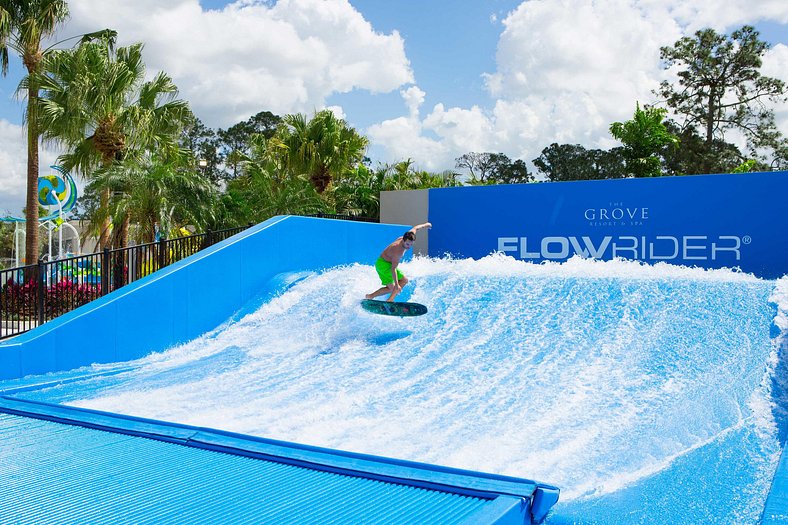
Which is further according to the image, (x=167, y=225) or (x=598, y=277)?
(x=167, y=225)

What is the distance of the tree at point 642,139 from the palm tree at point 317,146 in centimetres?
1125

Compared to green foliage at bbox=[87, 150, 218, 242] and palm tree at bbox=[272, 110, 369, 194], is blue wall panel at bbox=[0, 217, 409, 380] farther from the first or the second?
palm tree at bbox=[272, 110, 369, 194]

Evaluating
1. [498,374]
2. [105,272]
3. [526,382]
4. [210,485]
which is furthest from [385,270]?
[210,485]

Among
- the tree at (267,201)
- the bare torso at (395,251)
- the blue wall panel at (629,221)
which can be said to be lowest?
the bare torso at (395,251)

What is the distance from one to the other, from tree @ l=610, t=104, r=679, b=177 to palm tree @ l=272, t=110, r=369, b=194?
11.3 metres

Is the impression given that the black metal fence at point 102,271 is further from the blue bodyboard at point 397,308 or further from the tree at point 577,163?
the tree at point 577,163

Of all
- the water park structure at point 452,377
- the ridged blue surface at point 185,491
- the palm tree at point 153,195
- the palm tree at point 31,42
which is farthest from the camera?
the palm tree at point 31,42

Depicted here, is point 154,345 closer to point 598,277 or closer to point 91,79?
point 598,277

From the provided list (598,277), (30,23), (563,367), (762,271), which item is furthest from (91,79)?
Answer: (762,271)

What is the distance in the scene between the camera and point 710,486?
4.46 metres

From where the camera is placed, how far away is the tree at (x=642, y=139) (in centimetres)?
2650

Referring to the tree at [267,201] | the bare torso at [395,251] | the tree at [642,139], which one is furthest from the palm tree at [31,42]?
the tree at [642,139]

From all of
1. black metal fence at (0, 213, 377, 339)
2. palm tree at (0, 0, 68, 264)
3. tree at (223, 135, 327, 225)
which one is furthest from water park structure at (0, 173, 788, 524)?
palm tree at (0, 0, 68, 264)

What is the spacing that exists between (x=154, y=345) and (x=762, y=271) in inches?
509
